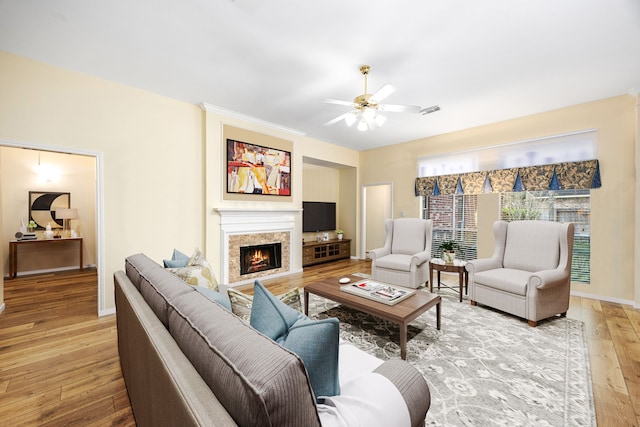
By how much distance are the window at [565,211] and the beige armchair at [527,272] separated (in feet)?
3.42

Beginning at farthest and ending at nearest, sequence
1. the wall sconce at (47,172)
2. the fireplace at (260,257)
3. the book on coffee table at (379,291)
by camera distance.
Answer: the wall sconce at (47,172) < the fireplace at (260,257) < the book on coffee table at (379,291)

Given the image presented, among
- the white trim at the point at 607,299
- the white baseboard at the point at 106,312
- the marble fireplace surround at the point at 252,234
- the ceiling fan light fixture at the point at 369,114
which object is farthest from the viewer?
the marble fireplace surround at the point at 252,234

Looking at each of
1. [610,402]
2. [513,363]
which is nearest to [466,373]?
[513,363]

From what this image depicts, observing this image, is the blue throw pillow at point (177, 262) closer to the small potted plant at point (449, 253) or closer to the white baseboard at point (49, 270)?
the small potted plant at point (449, 253)

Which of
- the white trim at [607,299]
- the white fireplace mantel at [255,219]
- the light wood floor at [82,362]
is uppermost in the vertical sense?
the white fireplace mantel at [255,219]

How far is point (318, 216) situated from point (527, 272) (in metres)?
4.07

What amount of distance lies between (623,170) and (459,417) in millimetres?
4097

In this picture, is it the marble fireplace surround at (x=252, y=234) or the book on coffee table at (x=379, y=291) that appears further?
the marble fireplace surround at (x=252, y=234)

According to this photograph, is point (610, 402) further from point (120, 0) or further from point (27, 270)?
point (27, 270)

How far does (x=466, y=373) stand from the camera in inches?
75.9

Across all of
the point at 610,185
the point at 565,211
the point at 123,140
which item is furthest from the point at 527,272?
the point at 123,140

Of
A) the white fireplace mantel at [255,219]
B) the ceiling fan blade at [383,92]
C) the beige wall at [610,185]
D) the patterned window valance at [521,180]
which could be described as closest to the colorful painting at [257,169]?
the white fireplace mantel at [255,219]

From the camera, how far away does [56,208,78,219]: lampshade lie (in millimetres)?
4840

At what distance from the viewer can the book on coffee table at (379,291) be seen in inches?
91.8
